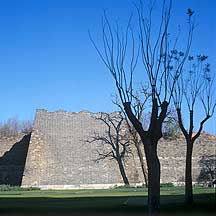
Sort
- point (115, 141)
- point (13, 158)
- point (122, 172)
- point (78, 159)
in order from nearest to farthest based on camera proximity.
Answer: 1. point (122, 172)
2. point (78, 159)
3. point (115, 141)
4. point (13, 158)

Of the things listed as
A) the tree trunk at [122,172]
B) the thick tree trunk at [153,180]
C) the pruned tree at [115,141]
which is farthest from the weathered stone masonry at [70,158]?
the thick tree trunk at [153,180]

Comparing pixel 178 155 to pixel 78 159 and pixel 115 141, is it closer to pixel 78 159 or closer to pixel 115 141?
pixel 115 141

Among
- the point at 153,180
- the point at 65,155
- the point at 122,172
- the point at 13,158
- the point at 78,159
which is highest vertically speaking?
the point at 65,155

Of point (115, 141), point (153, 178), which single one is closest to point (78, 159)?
point (115, 141)

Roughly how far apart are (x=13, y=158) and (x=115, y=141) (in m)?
10.1

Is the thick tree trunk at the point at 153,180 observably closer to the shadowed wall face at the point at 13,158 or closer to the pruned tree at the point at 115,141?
the pruned tree at the point at 115,141

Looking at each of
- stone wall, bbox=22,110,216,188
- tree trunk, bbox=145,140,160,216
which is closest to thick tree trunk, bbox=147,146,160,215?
tree trunk, bbox=145,140,160,216

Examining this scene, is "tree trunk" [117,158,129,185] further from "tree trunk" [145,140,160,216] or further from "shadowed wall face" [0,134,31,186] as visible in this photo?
"tree trunk" [145,140,160,216]

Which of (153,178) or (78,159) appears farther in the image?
(78,159)

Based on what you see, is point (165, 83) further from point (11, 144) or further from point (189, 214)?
point (11, 144)

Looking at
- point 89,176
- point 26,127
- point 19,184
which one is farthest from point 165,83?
point 26,127

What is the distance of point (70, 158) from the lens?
140 feet

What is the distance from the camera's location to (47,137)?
44344 mm

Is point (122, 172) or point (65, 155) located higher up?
point (65, 155)
